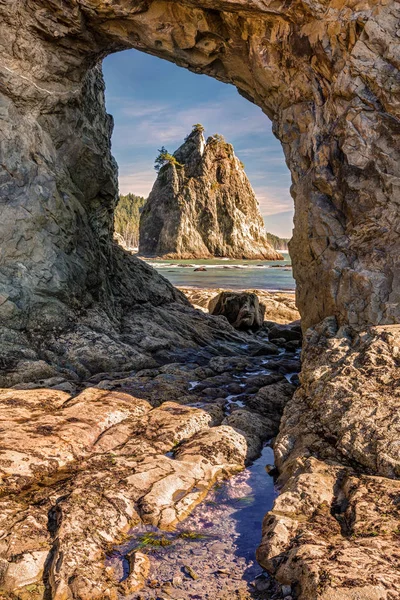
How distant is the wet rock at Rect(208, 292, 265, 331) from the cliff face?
255 feet

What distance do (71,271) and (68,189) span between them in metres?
2.90

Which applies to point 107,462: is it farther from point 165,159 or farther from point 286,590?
point 165,159

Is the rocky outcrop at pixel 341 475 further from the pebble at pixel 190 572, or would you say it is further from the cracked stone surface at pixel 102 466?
the cracked stone surface at pixel 102 466

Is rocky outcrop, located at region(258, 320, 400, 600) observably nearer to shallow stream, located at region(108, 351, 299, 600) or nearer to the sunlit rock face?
the sunlit rock face

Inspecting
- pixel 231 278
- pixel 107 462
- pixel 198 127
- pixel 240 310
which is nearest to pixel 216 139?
pixel 198 127

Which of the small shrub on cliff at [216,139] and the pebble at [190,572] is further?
the small shrub on cliff at [216,139]

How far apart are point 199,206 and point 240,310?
81.9 metres

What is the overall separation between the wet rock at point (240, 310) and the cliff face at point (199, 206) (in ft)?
255

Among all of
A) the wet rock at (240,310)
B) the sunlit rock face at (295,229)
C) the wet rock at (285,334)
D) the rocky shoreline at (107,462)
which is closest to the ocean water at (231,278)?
the wet rock at (240,310)

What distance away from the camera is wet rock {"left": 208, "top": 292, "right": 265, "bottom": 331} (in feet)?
80.0

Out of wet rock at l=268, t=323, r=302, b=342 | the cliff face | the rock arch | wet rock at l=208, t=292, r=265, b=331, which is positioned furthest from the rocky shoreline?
the cliff face

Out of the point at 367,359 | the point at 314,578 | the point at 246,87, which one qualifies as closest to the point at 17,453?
the point at 314,578

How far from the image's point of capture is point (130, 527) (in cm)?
614

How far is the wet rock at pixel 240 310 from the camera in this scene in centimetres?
2438
